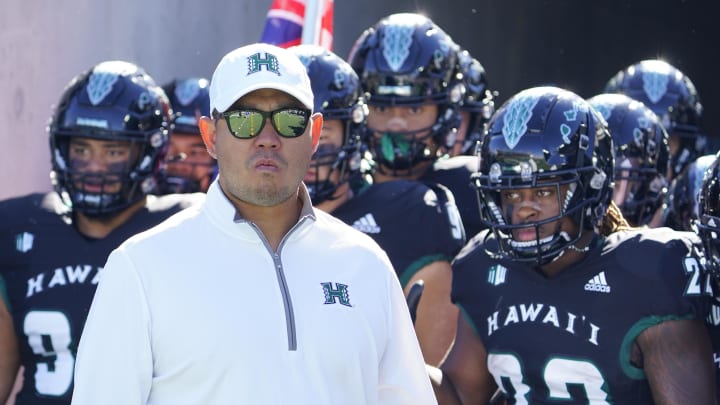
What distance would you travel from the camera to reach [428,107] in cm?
522

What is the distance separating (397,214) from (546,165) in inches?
38.7

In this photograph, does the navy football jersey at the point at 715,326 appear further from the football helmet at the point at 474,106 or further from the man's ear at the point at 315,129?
the football helmet at the point at 474,106

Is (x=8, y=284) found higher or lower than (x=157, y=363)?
lower

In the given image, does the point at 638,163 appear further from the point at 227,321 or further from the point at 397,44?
the point at 227,321

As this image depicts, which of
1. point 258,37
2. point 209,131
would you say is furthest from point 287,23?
point 209,131

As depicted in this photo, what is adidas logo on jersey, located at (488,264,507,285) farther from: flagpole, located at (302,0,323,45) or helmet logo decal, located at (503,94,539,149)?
flagpole, located at (302,0,323,45)

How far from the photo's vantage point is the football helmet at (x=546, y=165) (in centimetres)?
365

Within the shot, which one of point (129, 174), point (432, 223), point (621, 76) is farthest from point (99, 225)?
point (621, 76)

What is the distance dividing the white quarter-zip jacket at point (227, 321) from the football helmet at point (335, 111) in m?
1.66

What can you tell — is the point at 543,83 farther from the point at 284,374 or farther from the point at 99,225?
the point at 284,374

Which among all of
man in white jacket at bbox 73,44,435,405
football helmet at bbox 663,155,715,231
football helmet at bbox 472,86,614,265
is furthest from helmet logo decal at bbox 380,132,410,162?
man in white jacket at bbox 73,44,435,405

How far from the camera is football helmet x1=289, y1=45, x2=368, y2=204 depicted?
4570mm

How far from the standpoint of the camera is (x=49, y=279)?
4.19m

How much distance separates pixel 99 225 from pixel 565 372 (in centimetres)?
166
